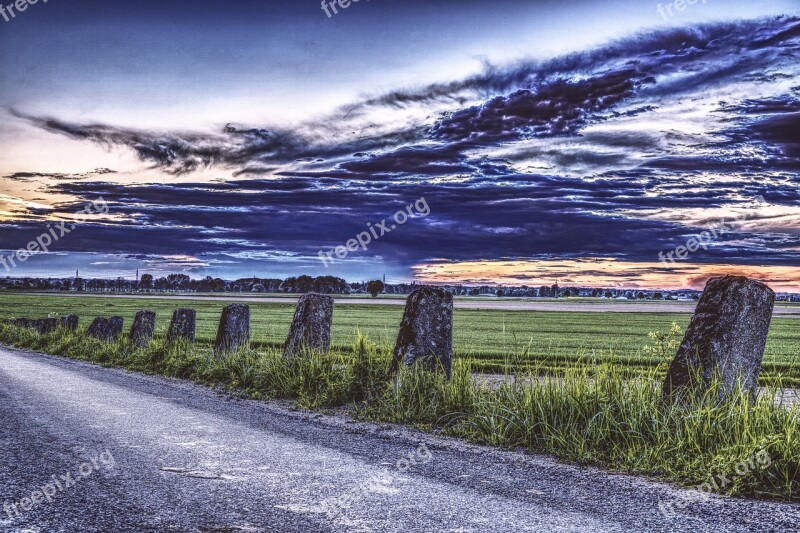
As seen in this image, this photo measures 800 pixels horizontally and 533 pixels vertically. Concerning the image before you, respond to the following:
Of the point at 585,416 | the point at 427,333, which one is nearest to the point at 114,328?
the point at 427,333

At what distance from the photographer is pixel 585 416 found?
7.83m

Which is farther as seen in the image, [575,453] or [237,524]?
[575,453]

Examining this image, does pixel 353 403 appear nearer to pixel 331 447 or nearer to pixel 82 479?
pixel 331 447

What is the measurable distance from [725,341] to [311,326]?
742 cm

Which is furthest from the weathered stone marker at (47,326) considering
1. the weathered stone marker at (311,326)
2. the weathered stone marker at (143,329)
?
the weathered stone marker at (311,326)

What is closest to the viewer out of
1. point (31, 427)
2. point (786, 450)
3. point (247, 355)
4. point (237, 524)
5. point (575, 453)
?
point (237, 524)

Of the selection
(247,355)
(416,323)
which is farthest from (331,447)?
(247,355)

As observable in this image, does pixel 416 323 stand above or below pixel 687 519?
above

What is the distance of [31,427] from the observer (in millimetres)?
8672

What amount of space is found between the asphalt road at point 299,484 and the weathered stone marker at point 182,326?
7723 millimetres

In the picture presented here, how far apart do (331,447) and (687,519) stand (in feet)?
12.2

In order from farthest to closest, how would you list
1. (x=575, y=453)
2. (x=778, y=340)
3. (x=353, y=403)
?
(x=778, y=340) → (x=353, y=403) → (x=575, y=453)

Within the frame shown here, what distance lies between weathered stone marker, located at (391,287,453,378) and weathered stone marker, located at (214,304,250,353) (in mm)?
5504

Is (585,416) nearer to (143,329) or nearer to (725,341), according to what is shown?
(725,341)
